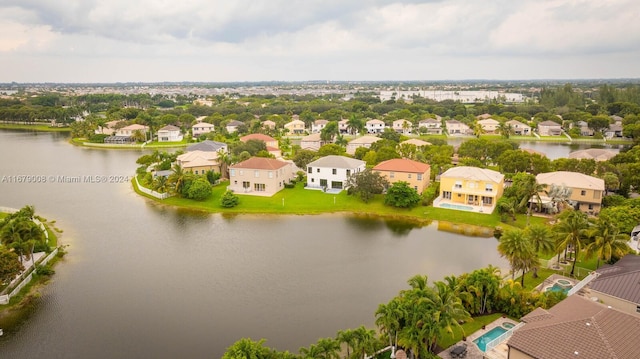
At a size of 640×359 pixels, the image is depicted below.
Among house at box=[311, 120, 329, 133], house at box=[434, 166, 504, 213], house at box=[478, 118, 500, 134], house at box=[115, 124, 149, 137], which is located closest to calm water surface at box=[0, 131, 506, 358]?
house at box=[434, 166, 504, 213]

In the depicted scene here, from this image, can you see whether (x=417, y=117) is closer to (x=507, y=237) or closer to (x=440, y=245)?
(x=440, y=245)

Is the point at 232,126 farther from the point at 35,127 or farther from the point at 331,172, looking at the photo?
the point at 331,172

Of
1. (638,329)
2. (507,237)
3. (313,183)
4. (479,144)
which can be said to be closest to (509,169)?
(479,144)

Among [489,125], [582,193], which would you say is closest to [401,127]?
[489,125]

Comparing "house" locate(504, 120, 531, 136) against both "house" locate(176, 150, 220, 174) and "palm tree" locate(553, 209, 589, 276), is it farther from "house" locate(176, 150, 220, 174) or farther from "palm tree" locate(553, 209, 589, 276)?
"palm tree" locate(553, 209, 589, 276)

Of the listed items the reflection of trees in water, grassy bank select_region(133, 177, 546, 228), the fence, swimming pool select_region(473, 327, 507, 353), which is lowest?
the reflection of trees in water

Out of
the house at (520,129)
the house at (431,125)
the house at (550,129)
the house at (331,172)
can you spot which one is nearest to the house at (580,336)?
the house at (331,172)

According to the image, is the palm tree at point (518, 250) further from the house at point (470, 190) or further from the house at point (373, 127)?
the house at point (373, 127)
